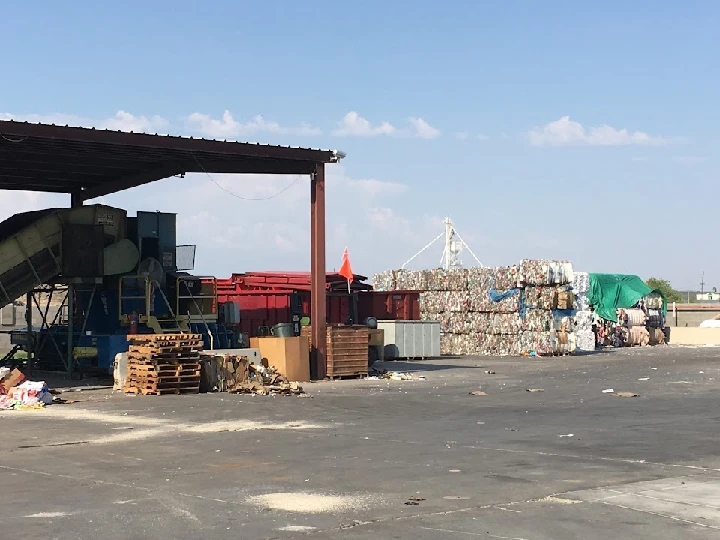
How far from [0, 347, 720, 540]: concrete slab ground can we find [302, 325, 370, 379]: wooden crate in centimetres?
521

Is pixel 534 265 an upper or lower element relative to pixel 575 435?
upper

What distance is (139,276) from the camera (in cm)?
2769

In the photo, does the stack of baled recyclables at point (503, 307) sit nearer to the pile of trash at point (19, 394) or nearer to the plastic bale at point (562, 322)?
the plastic bale at point (562, 322)

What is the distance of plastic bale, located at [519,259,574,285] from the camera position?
41031mm

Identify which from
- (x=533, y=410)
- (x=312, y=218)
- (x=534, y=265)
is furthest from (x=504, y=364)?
(x=533, y=410)

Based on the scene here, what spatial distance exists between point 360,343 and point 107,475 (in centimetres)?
1681

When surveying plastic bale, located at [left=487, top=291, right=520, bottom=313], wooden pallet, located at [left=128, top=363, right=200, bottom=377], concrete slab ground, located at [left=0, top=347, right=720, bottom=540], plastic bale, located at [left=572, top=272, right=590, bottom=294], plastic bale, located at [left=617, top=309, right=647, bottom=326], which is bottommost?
concrete slab ground, located at [left=0, top=347, right=720, bottom=540]

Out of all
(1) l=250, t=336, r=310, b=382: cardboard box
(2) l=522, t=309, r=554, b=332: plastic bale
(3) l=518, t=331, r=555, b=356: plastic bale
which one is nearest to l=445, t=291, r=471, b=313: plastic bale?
(2) l=522, t=309, r=554, b=332: plastic bale

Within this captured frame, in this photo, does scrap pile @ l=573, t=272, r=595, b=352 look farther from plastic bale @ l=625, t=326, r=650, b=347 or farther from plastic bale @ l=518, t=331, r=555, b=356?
plastic bale @ l=625, t=326, r=650, b=347

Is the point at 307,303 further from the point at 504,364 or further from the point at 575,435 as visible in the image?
the point at 575,435

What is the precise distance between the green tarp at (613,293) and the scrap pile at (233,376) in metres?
A: 25.9

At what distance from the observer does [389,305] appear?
1572 inches

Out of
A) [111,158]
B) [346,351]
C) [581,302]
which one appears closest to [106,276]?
[111,158]

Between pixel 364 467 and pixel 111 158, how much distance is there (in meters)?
17.7
